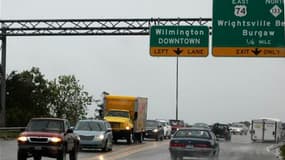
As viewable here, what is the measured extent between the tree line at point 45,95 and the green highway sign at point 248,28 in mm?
59525

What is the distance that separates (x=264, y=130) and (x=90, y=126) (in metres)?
34.5

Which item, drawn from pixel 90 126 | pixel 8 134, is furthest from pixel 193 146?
pixel 8 134

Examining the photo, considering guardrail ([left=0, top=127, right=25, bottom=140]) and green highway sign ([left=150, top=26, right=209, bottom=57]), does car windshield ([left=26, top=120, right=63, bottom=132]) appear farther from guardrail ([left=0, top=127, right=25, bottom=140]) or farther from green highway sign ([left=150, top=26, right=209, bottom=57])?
guardrail ([left=0, top=127, right=25, bottom=140])

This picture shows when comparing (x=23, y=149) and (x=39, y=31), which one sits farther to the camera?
(x=39, y=31)

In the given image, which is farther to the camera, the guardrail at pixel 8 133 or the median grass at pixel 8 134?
the guardrail at pixel 8 133

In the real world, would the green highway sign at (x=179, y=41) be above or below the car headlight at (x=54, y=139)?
above

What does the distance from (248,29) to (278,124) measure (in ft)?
121

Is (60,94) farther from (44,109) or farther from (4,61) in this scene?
(4,61)

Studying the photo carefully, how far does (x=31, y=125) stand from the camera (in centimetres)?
2389

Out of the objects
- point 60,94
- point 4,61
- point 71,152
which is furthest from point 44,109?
point 71,152

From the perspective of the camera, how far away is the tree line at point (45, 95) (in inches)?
3524

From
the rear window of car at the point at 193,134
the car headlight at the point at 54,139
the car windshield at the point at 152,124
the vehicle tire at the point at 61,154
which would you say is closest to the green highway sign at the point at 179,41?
the rear window of car at the point at 193,134

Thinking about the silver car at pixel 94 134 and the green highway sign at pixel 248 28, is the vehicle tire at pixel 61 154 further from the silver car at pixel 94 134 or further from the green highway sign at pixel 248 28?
the green highway sign at pixel 248 28

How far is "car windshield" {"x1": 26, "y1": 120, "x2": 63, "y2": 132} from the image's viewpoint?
23672 mm
